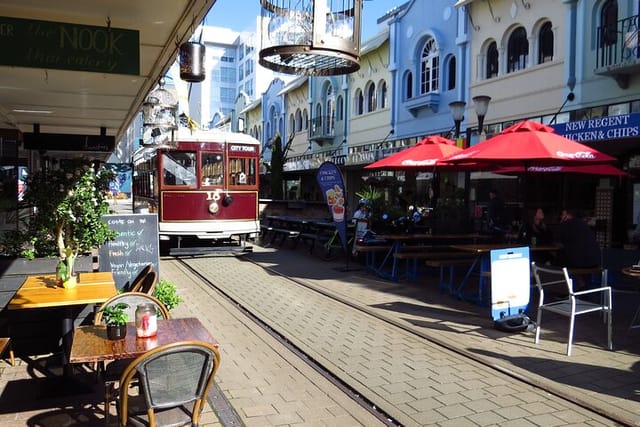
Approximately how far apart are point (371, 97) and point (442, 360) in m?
21.3

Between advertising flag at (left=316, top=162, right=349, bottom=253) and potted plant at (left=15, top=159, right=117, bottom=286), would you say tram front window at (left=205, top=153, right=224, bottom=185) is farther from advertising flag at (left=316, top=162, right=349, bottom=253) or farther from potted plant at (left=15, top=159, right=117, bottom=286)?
potted plant at (left=15, top=159, right=117, bottom=286)

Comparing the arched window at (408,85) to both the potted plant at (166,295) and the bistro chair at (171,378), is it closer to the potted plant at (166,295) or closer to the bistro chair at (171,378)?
the potted plant at (166,295)

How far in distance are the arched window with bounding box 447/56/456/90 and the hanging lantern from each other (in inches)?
574

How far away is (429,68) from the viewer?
21.1m

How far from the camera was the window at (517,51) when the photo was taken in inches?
659

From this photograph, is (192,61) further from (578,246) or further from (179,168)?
(179,168)

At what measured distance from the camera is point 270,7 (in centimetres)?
508

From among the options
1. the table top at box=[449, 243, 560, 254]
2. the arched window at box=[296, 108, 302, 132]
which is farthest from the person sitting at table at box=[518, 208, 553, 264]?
the arched window at box=[296, 108, 302, 132]

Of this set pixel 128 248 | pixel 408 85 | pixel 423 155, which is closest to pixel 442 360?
pixel 128 248

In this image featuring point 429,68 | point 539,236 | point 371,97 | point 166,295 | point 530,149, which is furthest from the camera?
point 371,97

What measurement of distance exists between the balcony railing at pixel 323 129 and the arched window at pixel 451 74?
32.7 ft

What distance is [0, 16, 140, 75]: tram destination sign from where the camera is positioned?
447 cm

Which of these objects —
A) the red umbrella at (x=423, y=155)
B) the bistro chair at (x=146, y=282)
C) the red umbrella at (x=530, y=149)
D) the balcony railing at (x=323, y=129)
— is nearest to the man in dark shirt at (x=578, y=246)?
the red umbrella at (x=530, y=149)

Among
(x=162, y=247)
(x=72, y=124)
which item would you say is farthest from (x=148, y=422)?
(x=162, y=247)
